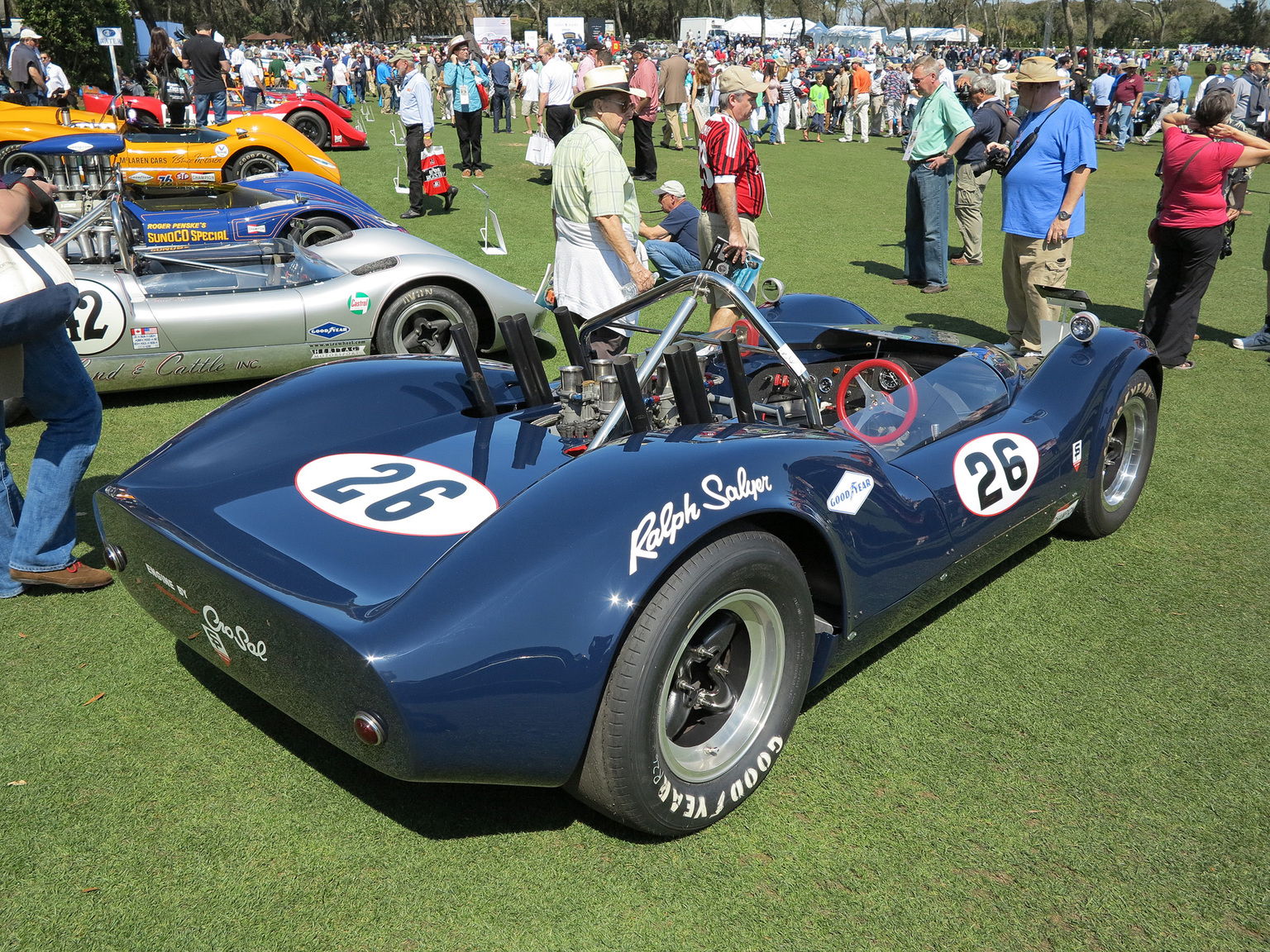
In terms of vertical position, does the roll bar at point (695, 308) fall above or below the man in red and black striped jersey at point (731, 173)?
below

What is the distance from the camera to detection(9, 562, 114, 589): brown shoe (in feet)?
11.7

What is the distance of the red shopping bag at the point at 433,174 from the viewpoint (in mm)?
11430

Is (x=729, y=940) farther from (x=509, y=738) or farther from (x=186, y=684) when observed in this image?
(x=186, y=684)

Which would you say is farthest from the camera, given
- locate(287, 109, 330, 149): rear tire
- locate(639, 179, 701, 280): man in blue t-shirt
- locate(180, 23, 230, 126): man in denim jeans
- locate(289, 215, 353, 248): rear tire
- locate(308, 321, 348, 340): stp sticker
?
locate(287, 109, 330, 149): rear tire

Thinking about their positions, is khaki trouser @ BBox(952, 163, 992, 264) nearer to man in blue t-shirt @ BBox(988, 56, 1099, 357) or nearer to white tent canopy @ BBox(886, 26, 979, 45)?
man in blue t-shirt @ BBox(988, 56, 1099, 357)

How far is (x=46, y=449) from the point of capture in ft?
11.6

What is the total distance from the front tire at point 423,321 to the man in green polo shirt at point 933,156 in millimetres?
4621

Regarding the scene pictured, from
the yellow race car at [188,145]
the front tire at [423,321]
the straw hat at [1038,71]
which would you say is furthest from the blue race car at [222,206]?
the straw hat at [1038,71]

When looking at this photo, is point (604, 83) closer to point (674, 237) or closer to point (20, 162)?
point (674, 237)

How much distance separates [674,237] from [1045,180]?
109 inches

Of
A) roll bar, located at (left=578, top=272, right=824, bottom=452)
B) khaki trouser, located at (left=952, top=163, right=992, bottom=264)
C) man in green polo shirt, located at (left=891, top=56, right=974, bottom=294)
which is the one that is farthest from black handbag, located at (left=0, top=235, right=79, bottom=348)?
khaki trouser, located at (left=952, top=163, right=992, bottom=264)

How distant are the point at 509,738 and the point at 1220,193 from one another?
674 cm

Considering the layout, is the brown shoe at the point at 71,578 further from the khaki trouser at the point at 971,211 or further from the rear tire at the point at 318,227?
the khaki trouser at the point at 971,211

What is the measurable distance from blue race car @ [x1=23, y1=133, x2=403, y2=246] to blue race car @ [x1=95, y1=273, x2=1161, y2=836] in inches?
182
